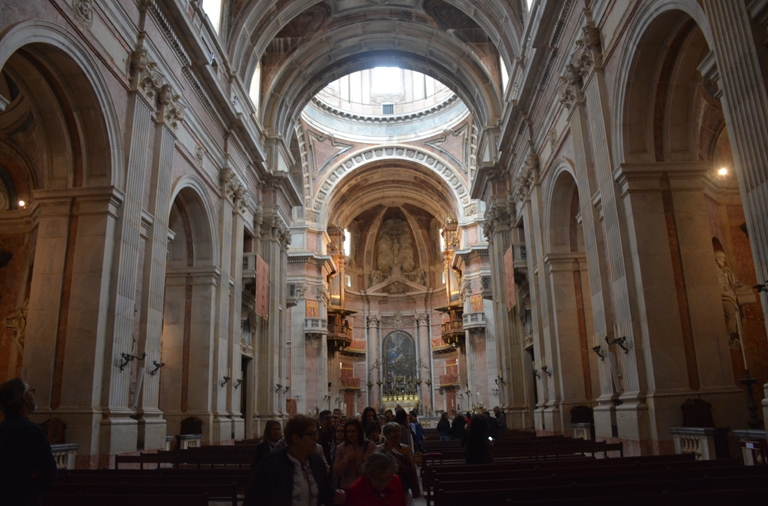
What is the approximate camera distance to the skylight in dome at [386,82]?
39469 mm

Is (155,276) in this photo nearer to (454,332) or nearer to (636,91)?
(636,91)

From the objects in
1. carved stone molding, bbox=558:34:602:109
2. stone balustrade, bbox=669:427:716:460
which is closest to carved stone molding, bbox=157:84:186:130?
carved stone molding, bbox=558:34:602:109

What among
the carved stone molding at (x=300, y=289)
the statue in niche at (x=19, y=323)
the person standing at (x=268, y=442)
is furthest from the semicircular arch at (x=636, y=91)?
the carved stone molding at (x=300, y=289)

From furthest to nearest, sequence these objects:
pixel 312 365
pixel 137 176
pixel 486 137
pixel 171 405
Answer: pixel 312 365
pixel 486 137
pixel 171 405
pixel 137 176

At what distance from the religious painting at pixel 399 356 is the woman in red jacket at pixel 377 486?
4029cm

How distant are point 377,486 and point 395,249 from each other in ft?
142

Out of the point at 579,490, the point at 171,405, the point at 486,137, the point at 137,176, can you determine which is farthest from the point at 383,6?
the point at 579,490

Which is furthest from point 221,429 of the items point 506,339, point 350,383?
point 350,383

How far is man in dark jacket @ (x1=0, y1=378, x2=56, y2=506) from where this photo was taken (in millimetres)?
3521

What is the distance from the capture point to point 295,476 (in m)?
3.65

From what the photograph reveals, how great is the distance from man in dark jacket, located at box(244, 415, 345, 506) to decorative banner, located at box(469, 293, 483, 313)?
31420 millimetres

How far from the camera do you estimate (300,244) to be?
35.8 meters

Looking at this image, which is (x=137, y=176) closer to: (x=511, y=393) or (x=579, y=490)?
(x=579, y=490)

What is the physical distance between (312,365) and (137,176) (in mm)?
24794
